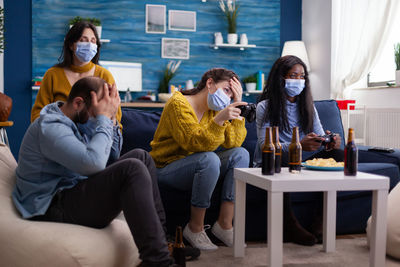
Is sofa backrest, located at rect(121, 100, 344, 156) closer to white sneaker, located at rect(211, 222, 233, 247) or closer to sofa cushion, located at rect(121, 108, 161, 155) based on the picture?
sofa cushion, located at rect(121, 108, 161, 155)

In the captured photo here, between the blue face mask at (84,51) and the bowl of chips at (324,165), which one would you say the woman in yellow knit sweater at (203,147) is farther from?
the blue face mask at (84,51)

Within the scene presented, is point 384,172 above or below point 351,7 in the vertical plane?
below

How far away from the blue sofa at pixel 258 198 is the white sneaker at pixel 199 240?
14 centimetres

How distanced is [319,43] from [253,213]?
11.2 ft

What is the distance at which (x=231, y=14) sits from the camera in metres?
5.36

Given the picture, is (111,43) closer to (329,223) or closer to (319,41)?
(319,41)

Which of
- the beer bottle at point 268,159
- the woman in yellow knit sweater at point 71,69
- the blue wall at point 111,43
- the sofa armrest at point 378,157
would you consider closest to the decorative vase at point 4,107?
the woman in yellow knit sweater at point 71,69

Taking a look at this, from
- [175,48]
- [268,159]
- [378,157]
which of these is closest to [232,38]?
[175,48]

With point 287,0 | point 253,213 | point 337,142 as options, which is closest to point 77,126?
point 253,213

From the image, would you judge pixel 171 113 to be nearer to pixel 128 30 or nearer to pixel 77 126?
pixel 77 126

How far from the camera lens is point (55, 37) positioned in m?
4.93

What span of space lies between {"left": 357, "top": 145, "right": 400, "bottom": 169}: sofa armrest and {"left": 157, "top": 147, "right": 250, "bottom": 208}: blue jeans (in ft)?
3.22

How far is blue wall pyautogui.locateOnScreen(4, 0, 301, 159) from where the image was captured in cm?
483

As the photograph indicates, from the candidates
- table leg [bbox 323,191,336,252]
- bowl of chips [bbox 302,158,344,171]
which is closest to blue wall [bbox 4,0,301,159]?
table leg [bbox 323,191,336,252]
